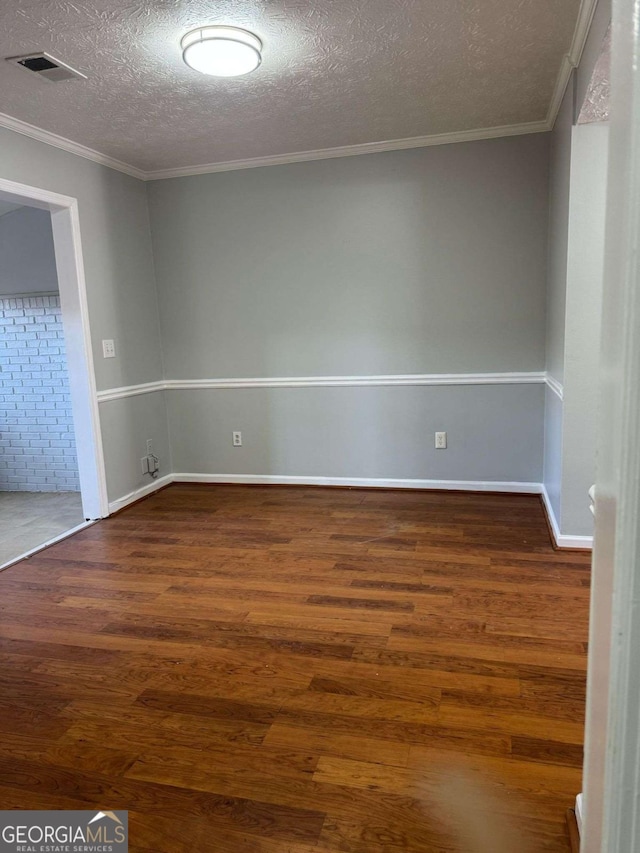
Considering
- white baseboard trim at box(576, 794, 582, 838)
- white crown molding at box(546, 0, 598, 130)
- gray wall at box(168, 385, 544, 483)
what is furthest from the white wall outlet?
white baseboard trim at box(576, 794, 582, 838)

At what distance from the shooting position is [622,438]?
0.65 meters

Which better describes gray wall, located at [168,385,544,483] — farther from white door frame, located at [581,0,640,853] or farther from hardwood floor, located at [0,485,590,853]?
white door frame, located at [581,0,640,853]

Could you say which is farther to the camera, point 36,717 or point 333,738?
point 36,717

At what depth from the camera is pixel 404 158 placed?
3.78 m

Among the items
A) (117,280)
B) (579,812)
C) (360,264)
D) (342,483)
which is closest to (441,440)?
(342,483)

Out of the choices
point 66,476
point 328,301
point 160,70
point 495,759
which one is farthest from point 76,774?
point 66,476

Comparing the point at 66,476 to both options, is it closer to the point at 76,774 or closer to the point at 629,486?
the point at 76,774

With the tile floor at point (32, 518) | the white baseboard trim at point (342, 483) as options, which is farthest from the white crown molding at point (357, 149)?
the tile floor at point (32, 518)

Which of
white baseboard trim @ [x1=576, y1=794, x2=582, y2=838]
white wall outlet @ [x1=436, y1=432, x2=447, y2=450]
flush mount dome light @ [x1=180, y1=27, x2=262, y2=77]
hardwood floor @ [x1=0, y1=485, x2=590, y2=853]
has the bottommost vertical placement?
hardwood floor @ [x1=0, y1=485, x2=590, y2=853]

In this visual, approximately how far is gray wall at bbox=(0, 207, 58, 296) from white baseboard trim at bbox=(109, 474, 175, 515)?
178 centimetres

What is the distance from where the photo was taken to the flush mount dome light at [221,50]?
2.29 meters

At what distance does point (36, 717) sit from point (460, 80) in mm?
3245

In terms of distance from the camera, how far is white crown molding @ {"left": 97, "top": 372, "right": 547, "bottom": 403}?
12.5ft

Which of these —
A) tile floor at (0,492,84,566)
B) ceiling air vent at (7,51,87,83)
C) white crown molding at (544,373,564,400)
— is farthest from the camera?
tile floor at (0,492,84,566)
